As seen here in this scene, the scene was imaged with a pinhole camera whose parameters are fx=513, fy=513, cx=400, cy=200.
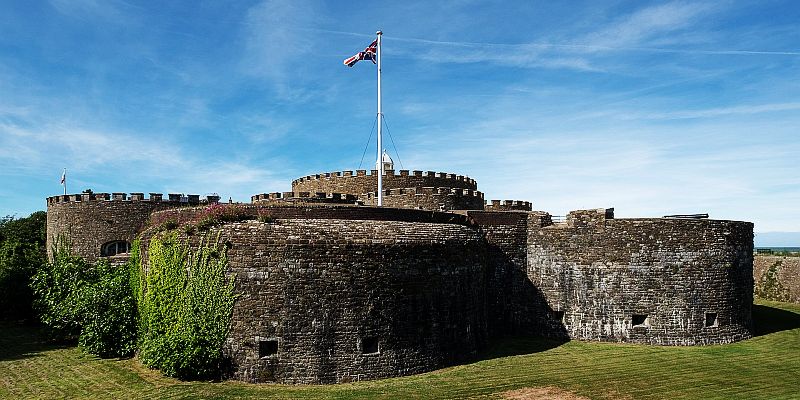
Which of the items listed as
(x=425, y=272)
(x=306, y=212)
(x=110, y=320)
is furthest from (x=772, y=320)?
(x=110, y=320)

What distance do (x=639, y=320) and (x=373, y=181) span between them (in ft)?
51.8

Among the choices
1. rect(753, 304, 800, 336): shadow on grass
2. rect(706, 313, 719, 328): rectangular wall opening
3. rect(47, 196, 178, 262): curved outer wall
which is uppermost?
rect(47, 196, 178, 262): curved outer wall

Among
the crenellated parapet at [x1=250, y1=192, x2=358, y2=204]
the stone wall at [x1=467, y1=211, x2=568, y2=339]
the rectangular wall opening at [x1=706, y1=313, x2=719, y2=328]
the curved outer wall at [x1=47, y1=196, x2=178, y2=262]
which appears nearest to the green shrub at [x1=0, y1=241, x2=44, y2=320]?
the curved outer wall at [x1=47, y1=196, x2=178, y2=262]

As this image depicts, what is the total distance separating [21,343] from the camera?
2270 centimetres

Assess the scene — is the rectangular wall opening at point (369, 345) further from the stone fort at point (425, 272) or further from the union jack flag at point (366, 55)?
the union jack flag at point (366, 55)

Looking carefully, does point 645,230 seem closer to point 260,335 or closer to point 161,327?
point 260,335

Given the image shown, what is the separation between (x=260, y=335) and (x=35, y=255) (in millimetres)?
20027

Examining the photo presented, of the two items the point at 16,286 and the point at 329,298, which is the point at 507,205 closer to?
the point at 329,298

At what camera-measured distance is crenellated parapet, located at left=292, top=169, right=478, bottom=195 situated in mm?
30172

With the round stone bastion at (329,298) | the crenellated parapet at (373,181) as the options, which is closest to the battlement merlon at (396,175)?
the crenellated parapet at (373,181)

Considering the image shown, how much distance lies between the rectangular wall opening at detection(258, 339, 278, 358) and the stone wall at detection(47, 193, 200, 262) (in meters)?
16.9

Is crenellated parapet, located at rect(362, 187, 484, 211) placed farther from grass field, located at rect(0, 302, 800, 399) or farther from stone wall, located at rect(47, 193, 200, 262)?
stone wall, located at rect(47, 193, 200, 262)

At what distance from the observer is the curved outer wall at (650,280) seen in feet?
72.7

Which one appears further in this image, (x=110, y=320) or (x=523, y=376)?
(x=110, y=320)
